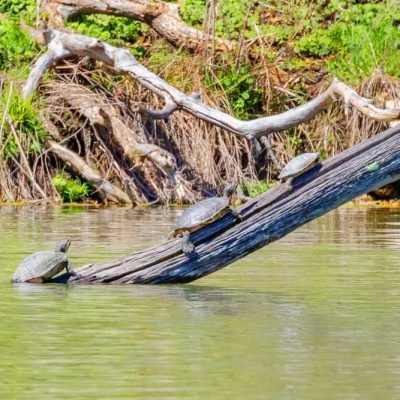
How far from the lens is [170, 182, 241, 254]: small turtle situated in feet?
28.9

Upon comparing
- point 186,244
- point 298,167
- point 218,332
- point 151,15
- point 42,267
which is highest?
point 151,15

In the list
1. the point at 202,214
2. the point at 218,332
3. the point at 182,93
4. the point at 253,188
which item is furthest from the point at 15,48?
the point at 218,332

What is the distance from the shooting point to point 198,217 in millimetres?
8875

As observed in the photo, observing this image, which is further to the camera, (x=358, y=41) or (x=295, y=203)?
(x=358, y=41)

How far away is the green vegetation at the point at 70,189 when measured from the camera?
17.6 meters

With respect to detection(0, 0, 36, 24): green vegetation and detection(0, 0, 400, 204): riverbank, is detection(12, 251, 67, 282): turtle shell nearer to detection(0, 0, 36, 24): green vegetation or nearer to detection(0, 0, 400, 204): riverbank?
detection(0, 0, 400, 204): riverbank

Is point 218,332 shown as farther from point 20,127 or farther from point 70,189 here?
point 20,127

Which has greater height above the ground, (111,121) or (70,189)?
(111,121)

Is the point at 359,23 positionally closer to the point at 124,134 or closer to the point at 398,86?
the point at 398,86

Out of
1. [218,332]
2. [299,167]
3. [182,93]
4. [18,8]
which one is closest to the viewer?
[218,332]

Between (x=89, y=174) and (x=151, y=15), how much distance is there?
3251 millimetres

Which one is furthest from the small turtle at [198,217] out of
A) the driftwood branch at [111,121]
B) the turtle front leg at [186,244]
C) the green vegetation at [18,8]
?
the green vegetation at [18,8]

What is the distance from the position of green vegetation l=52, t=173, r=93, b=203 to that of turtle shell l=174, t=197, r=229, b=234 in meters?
8.70

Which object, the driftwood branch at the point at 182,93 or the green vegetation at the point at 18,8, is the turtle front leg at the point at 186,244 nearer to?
the driftwood branch at the point at 182,93
